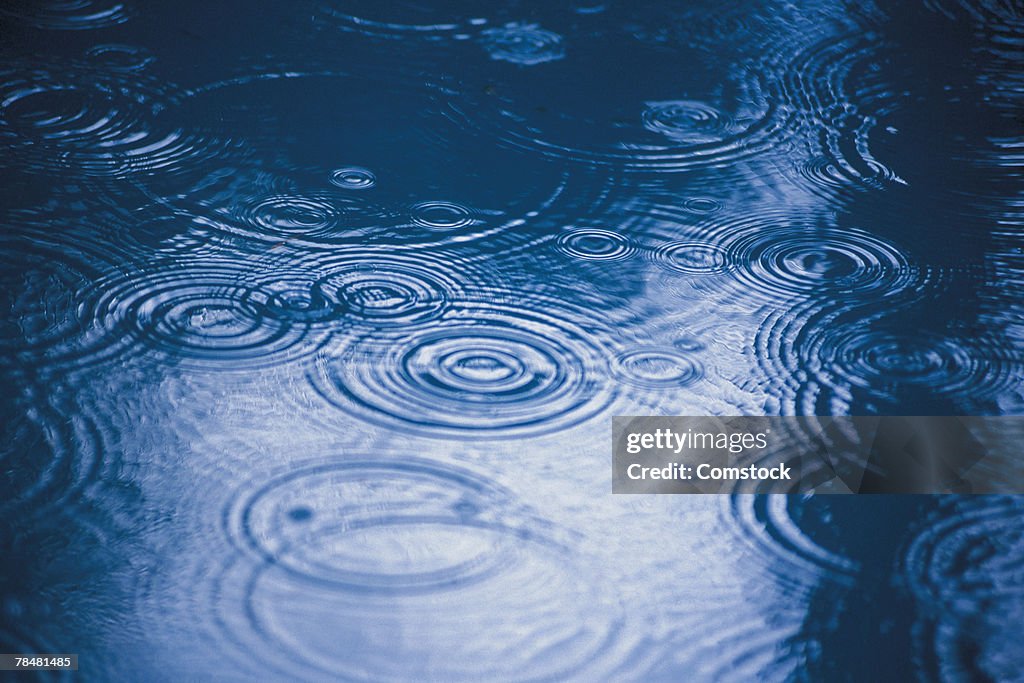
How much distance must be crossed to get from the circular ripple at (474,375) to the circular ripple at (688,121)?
1.96 feet

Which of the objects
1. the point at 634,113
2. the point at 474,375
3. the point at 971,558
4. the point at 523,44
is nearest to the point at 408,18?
the point at 523,44

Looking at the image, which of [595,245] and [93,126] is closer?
[595,245]

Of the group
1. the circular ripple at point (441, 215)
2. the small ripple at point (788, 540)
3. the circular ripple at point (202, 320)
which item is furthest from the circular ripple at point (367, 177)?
the small ripple at point (788, 540)

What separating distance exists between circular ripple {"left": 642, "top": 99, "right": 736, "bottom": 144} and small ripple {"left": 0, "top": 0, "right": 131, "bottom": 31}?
108 centimetres

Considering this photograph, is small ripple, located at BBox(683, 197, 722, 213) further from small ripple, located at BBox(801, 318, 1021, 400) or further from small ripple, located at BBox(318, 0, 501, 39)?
small ripple, located at BBox(318, 0, 501, 39)

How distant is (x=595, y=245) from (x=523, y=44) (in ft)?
2.20

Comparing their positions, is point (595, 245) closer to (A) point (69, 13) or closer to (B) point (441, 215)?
(B) point (441, 215)

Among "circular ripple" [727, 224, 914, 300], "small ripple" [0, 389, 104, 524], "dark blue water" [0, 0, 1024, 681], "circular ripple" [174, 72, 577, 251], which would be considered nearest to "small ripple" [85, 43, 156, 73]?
"dark blue water" [0, 0, 1024, 681]

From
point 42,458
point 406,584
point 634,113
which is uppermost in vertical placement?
point 634,113

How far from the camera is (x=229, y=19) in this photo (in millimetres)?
1942

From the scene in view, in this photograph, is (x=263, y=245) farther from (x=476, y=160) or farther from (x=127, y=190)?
(x=476, y=160)

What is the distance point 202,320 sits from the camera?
4.18 feet

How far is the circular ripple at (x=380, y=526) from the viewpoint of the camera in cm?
99

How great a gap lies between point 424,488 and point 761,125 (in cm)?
107
